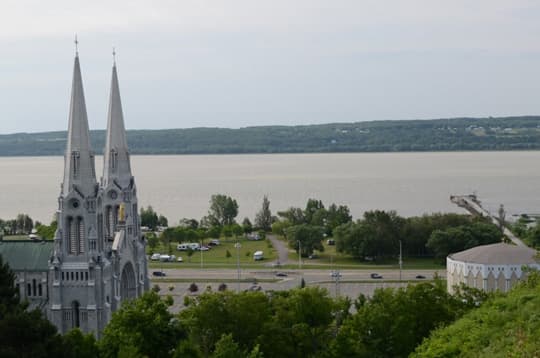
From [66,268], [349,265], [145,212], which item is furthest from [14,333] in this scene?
[145,212]

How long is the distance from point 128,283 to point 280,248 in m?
43.8

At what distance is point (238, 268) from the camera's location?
74500 millimetres

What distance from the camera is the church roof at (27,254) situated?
156ft

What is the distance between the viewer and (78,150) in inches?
1791

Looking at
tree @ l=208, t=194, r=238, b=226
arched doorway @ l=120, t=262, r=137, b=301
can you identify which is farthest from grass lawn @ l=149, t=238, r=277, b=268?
arched doorway @ l=120, t=262, r=137, b=301

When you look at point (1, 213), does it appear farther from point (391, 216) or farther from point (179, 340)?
point (179, 340)

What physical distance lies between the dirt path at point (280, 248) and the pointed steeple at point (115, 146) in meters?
34.1

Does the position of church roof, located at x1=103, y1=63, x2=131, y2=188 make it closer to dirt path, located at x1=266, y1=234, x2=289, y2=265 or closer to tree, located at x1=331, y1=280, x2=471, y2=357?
tree, located at x1=331, y1=280, x2=471, y2=357

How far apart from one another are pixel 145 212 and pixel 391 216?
36.0 metres

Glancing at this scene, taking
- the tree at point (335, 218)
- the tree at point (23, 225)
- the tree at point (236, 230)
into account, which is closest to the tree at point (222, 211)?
the tree at point (236, 230)

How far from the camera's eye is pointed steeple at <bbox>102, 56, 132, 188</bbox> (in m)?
50.8

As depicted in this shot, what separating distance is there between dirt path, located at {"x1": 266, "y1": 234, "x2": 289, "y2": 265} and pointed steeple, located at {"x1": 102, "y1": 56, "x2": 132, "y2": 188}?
112ft

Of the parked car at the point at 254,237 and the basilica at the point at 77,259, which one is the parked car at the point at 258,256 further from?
the basilica at the point at 77,259

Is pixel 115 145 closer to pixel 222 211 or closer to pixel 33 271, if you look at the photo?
pixel 33 271
